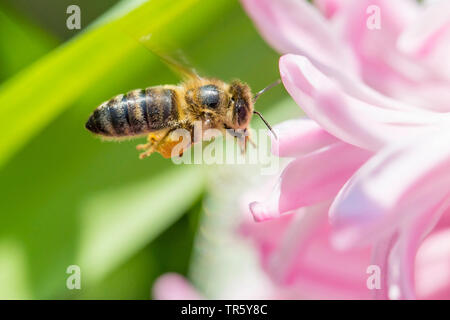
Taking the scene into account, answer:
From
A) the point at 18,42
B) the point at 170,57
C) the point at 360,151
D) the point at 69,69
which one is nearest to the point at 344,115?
the point at 360,151

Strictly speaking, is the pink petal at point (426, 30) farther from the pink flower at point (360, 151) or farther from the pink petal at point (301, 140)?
the pink petal at point (301, 140)

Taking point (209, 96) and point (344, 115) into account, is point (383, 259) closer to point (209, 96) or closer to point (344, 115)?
point (344, 115)

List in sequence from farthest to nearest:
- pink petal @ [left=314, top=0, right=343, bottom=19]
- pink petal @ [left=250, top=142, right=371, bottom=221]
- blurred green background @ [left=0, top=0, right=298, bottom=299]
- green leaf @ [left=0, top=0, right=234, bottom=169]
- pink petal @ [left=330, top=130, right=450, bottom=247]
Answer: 1. blurred green background @ [left=0, top=0, right=298, bottom=299]
2. green leaf @ [left=0, top=0, right=234, bottom=169]
3. pink petal @ [left=314, top=0, right=343, bottom=19]
4. pink petal @ [left=250, top=142, right=371, bottom=221]
5. pink petal @ [left=330, top=130, right=450, bottom=247]

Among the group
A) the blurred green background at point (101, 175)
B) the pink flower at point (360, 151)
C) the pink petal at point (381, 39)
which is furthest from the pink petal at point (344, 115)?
the blurred green background at point (101, 175)

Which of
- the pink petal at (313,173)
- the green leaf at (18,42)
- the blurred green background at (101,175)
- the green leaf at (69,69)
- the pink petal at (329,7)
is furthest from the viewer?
the green leaf at (18,42)

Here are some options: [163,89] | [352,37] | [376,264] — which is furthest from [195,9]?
[376,264]

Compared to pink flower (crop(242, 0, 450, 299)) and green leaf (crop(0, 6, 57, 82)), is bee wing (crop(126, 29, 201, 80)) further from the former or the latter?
green leaf (crop(0, 6, 57, 82))

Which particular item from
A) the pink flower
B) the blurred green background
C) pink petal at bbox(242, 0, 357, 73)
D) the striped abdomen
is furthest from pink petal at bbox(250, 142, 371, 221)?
the blurred green background
